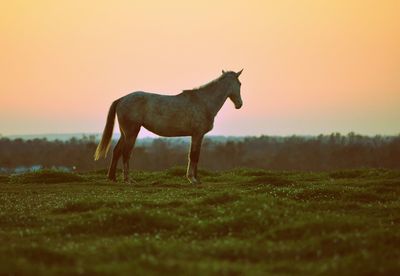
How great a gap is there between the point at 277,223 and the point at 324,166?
74.7m

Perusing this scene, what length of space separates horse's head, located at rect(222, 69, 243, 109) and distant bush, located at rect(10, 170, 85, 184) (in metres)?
7.95

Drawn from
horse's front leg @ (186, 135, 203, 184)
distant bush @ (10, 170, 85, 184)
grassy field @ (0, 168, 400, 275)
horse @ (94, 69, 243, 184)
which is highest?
horse @ (94, 69, 243, 184)

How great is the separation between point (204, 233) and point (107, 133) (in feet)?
48.0

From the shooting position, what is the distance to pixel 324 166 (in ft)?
285

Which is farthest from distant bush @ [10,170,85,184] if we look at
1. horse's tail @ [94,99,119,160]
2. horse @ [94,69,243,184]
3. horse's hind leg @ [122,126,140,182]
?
horse's hind leg @ [122,126,140,182]

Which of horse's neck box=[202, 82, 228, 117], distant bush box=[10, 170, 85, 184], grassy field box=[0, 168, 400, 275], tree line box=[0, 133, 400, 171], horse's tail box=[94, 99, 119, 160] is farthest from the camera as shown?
tree line box=[0, 133, 400, 171]

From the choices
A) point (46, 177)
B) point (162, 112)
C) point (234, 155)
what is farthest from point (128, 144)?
point (234, 155)

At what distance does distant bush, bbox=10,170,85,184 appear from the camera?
2798 centimetres

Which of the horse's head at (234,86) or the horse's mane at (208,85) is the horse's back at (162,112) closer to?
the horse's mane at (208,85)

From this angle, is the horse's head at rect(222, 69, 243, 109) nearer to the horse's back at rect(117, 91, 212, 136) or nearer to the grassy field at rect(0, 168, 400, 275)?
the horse's back at rect(117, 91, 212, 136)

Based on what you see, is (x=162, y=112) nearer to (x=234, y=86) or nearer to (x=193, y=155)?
(x=193, y=155)

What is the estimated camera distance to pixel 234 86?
27.4m

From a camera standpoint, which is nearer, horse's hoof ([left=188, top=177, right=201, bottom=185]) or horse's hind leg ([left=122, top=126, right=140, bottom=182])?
horse's hoof ([left=188, top=177, right=201, bottom=185])

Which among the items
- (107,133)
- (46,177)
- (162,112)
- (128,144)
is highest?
(162,112)
